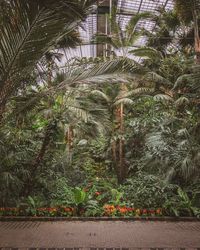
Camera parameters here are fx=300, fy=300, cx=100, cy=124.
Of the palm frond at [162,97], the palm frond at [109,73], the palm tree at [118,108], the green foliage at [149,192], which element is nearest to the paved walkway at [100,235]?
the green foliage at [149,192]

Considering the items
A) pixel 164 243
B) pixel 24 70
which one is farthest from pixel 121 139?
pixel 24 70

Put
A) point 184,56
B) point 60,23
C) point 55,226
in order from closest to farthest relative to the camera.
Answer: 1. point 60,23
2. point 55,226
3. point 184,56

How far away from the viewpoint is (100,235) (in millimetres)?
5863

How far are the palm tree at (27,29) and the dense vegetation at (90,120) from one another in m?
0.01

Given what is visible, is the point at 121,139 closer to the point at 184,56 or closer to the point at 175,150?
the point at 175,150

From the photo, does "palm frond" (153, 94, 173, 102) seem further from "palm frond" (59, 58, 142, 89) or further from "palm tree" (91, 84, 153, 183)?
"palm frond" (59, 58, 142, 89)

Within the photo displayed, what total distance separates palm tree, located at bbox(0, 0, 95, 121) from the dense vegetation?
11 mm

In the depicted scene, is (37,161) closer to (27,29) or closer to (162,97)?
(162,97)

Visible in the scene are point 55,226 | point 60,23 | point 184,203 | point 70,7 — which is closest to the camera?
point 70,7

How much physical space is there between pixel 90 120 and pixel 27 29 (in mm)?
4563

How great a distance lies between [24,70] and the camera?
3.46 metres

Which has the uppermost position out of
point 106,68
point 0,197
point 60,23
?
point 60,23

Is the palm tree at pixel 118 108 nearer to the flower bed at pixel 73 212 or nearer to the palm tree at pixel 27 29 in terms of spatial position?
the flower bed at pixel 73 212

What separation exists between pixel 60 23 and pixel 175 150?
540 cm
